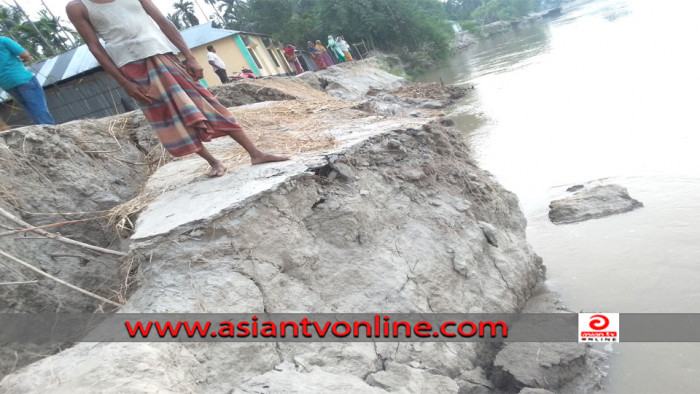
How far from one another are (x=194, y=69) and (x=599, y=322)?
316cm

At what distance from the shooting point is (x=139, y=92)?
8.02ft

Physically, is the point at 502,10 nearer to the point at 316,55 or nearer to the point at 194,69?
the point at 316,55

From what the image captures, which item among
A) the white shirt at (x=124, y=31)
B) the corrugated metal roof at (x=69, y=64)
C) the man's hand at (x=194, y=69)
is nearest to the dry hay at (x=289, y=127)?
the man's hand at (x=194, y=69)

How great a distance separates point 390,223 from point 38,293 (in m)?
2.24

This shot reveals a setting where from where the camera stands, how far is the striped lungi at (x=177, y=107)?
2453 millimetres

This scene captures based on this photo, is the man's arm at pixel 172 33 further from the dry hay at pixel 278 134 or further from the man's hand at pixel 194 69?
the dry hay at pixel 278 134

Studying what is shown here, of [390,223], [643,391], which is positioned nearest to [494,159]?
[390,223]

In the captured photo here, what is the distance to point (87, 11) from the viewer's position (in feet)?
7.62

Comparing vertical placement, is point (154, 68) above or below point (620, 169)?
above

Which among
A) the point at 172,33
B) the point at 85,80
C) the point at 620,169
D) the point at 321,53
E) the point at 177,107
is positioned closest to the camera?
the point at 177,107

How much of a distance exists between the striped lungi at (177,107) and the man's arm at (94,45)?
0.16ft

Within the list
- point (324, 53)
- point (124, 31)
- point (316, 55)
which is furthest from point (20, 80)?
point (324, 53)

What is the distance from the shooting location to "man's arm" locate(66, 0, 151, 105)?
2.31 m

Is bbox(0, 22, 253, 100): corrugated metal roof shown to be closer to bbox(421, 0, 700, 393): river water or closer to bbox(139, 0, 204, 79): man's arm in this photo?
bbox(139, 0, 204, 79): man's arm
